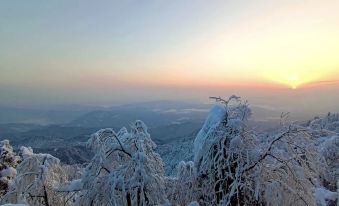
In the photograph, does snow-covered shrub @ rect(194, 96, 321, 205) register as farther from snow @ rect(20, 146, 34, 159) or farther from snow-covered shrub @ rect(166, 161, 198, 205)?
snow @ rect(20, 146, 34, 159)

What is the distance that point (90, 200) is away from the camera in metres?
9.41

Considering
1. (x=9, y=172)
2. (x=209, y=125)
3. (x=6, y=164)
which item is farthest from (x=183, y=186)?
(x=6, y=164)

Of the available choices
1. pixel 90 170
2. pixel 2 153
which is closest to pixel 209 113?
pixel 90 170

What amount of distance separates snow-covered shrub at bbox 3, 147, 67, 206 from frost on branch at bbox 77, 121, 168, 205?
180 inches

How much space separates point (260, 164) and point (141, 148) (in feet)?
9.40

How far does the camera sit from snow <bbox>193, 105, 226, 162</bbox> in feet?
32.4

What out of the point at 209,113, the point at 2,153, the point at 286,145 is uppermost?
the point at 209,113

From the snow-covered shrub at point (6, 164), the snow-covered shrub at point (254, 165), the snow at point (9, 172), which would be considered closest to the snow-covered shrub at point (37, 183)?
the snow-covered shrub at point (254, 165)

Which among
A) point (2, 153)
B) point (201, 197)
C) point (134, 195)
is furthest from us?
point (2, 153)

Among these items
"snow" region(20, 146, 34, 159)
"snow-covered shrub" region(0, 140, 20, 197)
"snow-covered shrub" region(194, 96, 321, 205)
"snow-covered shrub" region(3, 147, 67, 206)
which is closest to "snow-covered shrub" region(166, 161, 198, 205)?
"snow-covered shrub" region(194, 96, 321, 205)

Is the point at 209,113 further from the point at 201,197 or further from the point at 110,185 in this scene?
the point at 110,185

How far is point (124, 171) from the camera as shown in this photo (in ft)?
29.8

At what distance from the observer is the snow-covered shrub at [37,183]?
13.9m

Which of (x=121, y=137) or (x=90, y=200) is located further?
(x=121, y=137)
